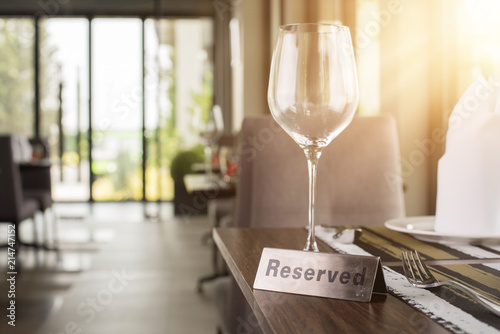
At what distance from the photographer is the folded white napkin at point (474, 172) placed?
31.7 inches

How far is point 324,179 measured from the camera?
170cm

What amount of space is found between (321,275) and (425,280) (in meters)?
0.12

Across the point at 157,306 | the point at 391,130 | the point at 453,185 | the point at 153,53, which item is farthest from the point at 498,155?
the point at 153,53

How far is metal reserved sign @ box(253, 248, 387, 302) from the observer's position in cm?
57

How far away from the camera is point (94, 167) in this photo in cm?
808

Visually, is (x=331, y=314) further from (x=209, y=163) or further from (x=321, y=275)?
(x=209, y=163)

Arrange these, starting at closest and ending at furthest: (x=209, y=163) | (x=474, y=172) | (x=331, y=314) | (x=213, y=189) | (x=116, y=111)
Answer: (x=331, y=314) → (x=474, y=172) → (x=213, y=189) → (x=209, y=163) → (x=116, y=111)

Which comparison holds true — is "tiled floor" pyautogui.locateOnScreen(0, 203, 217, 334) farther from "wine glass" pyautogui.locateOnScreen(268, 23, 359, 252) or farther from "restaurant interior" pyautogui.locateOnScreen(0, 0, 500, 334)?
"wine glass" pyautogui.locateOnScreen(268, 23, 359, 252)

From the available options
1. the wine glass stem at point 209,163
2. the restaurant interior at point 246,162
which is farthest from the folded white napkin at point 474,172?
the wine glass stem at point 209,163

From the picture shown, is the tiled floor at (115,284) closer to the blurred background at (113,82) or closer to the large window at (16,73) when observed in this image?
the blurred background at (113,82)

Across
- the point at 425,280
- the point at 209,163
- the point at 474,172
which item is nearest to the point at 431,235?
Result: the point at 474,172

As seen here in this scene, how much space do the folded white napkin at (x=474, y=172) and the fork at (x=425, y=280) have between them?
158 millimetres

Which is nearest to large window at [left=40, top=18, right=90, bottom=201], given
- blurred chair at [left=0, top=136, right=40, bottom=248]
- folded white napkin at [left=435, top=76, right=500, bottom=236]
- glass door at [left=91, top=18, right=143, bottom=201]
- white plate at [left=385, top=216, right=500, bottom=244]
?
glass door at [left=91, top=18, right=143, bottom=201]

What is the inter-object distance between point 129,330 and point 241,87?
375cm
